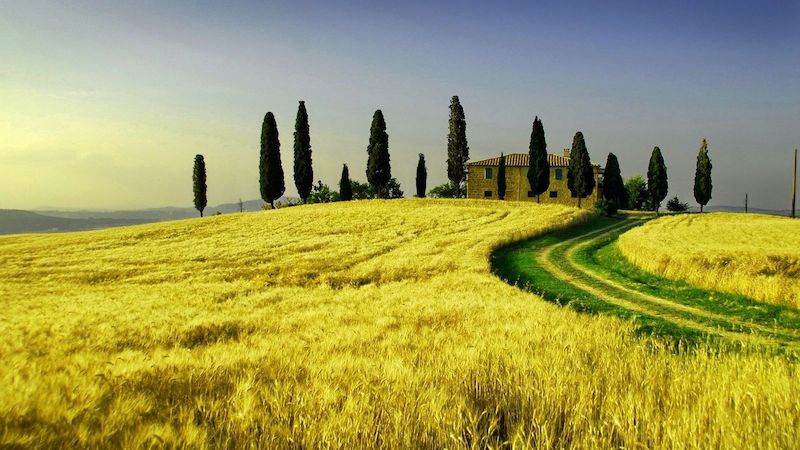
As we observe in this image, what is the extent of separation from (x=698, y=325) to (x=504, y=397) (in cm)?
1256

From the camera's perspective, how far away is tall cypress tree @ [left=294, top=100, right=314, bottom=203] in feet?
231

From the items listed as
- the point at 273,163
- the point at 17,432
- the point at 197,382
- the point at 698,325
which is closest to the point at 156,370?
the point at 197,382

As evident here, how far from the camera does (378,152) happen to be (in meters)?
71.9

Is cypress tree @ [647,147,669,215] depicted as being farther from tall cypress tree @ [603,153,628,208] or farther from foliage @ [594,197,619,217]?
foliage @ [594,197,619,217]

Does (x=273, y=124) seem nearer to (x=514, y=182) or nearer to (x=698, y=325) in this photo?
(x=514, y=182)

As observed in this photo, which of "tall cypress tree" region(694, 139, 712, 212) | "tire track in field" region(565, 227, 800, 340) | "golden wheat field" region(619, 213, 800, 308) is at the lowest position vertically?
"tire track in field" region(565, 227, 800, 340)

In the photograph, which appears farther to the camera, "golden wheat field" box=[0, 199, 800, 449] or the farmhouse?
the farmhouse

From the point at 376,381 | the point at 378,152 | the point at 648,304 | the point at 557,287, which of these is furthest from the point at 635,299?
the point at 378,152

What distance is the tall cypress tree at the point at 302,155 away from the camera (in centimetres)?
7044

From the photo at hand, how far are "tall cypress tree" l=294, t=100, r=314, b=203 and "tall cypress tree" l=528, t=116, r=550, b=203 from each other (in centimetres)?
3504

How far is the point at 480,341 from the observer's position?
7621mm

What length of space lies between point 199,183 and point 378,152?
1233 inches

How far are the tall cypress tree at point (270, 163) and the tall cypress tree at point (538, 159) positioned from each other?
3964cm

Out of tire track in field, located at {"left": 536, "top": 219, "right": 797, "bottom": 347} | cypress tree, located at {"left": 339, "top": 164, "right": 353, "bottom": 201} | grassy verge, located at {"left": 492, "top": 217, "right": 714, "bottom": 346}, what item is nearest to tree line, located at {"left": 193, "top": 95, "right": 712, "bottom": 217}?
cypress tree, located at {"left": 339, "top": 164, "right": 353, "bottom": 201}
